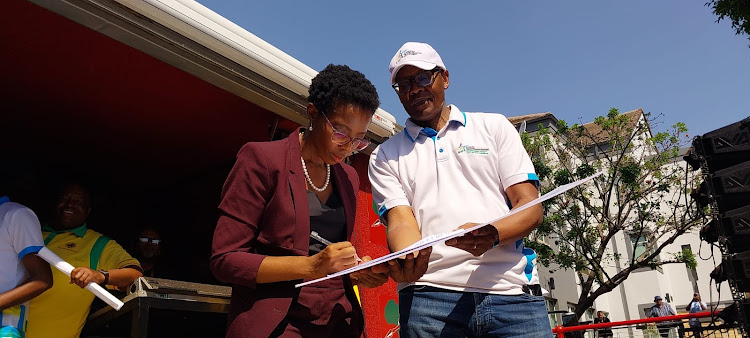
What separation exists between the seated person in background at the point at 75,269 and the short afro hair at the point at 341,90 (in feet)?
5.18

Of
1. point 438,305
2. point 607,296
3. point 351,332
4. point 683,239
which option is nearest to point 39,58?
point 351,332

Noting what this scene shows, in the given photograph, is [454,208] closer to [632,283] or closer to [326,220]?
[326,220]

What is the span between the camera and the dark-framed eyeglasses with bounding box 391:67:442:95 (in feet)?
7.30

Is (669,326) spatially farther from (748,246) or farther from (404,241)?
(404,241)

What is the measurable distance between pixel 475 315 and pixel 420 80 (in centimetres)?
94

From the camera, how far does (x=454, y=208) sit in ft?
6.59

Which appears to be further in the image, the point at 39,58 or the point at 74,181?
the point at 74,181

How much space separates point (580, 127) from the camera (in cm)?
1969

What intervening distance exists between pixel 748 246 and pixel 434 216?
10.8 ft

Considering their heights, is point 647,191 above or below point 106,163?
above

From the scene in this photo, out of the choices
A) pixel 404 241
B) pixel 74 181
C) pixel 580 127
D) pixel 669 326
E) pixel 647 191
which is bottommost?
pixel 669 326

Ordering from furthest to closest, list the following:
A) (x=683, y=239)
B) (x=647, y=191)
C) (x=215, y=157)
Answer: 1. (x=683, y=239)
2. (x=647, y=191)
3. (x=215, y=157)

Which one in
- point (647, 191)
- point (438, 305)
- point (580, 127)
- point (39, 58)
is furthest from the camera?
point (580, 127)

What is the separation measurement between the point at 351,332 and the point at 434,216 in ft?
1.72
